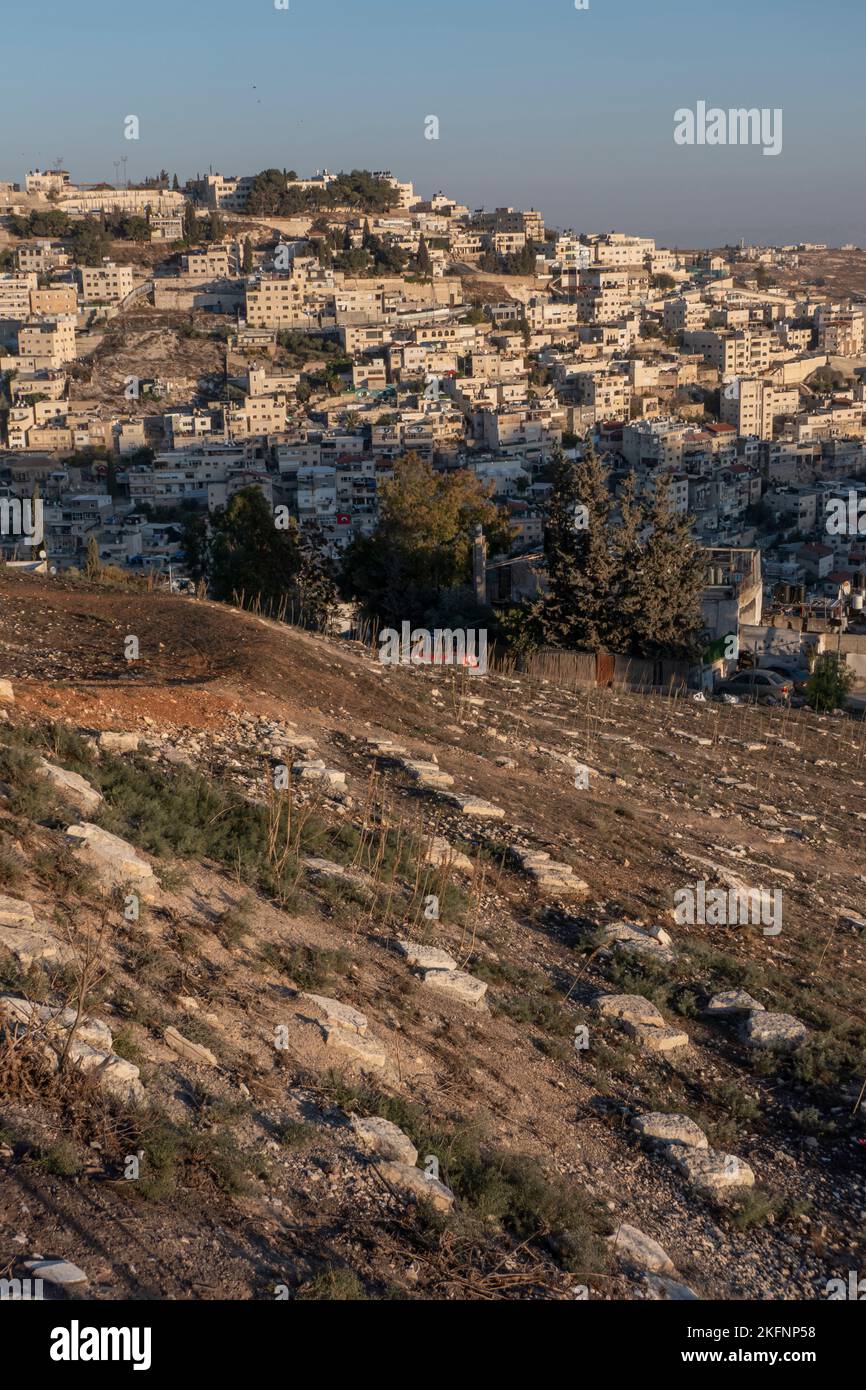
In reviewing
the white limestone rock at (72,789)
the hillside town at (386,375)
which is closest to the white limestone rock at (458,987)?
the white limestone rock at (72,789)

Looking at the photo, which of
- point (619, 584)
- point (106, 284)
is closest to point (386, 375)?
point (106, 284)

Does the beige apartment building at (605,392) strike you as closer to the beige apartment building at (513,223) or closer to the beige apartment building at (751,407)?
the beige apartment building at (751,407)

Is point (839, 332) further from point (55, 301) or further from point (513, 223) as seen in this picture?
point (55, 301)

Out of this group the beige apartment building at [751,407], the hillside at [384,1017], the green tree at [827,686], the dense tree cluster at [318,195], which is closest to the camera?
the hillside at [384,1017]

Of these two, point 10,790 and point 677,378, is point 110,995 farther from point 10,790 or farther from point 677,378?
point 677,378

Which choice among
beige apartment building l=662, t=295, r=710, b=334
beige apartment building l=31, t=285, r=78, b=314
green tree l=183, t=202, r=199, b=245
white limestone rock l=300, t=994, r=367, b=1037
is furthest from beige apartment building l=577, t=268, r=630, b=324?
white limestone rock l=300, t=994, r=367, b=1037
